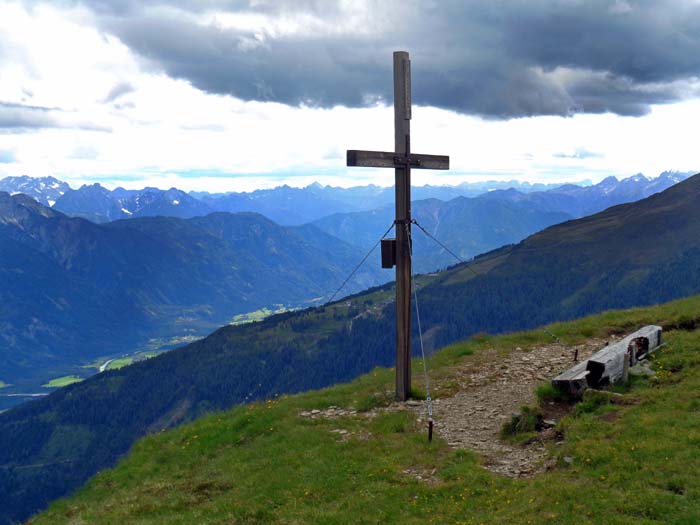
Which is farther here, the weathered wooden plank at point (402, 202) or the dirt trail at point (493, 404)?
the weathered wooden plank at point (402, 202)

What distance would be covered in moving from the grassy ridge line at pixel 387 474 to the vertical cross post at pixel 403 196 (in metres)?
3.35

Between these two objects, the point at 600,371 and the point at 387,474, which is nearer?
the point at 387,474

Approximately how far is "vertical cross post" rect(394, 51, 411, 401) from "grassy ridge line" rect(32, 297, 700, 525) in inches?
132

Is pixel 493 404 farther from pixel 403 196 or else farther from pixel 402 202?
pixel 403 196

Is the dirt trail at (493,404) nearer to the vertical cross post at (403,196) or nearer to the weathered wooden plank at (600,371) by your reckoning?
the weathered wooden plank at (600,371)

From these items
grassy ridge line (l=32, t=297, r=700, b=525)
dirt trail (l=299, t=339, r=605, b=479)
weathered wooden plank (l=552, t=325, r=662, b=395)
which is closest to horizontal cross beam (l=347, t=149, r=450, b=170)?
weathered wooden plank (l=552, t=325, r=662, b=395)

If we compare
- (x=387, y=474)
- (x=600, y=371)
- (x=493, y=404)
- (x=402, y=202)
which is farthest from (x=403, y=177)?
(x=387, y=474)

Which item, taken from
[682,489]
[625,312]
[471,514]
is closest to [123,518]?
[471,514]

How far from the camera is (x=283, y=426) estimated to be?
20500 millimetres

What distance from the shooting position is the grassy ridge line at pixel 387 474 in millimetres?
11852

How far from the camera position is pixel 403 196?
20.7 m

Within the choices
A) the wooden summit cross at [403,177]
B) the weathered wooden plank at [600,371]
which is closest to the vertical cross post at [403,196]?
the wooden summit cross at [403,177]

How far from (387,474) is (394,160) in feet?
36.0

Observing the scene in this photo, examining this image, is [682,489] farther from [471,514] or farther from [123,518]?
[123,518]
